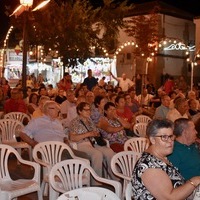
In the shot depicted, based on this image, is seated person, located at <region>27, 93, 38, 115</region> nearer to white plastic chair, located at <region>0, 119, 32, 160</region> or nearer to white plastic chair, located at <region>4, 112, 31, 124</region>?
white plastic chair, located at <region>4, 112, 31, 124</region>

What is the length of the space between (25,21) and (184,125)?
24.2 feet

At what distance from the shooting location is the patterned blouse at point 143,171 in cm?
367

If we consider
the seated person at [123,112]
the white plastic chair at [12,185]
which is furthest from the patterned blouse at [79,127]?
the white plastic chair at [12,185]

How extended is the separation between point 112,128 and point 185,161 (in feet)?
9.67

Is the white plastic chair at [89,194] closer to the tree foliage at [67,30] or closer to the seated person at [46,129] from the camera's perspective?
the seated person at [46,129]

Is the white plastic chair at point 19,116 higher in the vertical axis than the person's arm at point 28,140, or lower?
higher

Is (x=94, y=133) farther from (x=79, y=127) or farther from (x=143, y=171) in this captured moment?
(x=143, y=171)

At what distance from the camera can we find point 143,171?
3650 mm

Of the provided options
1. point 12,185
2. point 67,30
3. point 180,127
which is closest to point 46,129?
→ point 12,185

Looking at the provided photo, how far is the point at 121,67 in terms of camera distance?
1147 inches

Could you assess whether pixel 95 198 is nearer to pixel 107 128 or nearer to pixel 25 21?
pixel 107 128

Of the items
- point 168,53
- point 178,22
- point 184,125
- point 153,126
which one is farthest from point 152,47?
point 153,126

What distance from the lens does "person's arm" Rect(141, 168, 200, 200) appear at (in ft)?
11.5

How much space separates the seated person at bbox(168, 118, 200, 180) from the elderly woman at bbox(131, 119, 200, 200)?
43.6 inches
